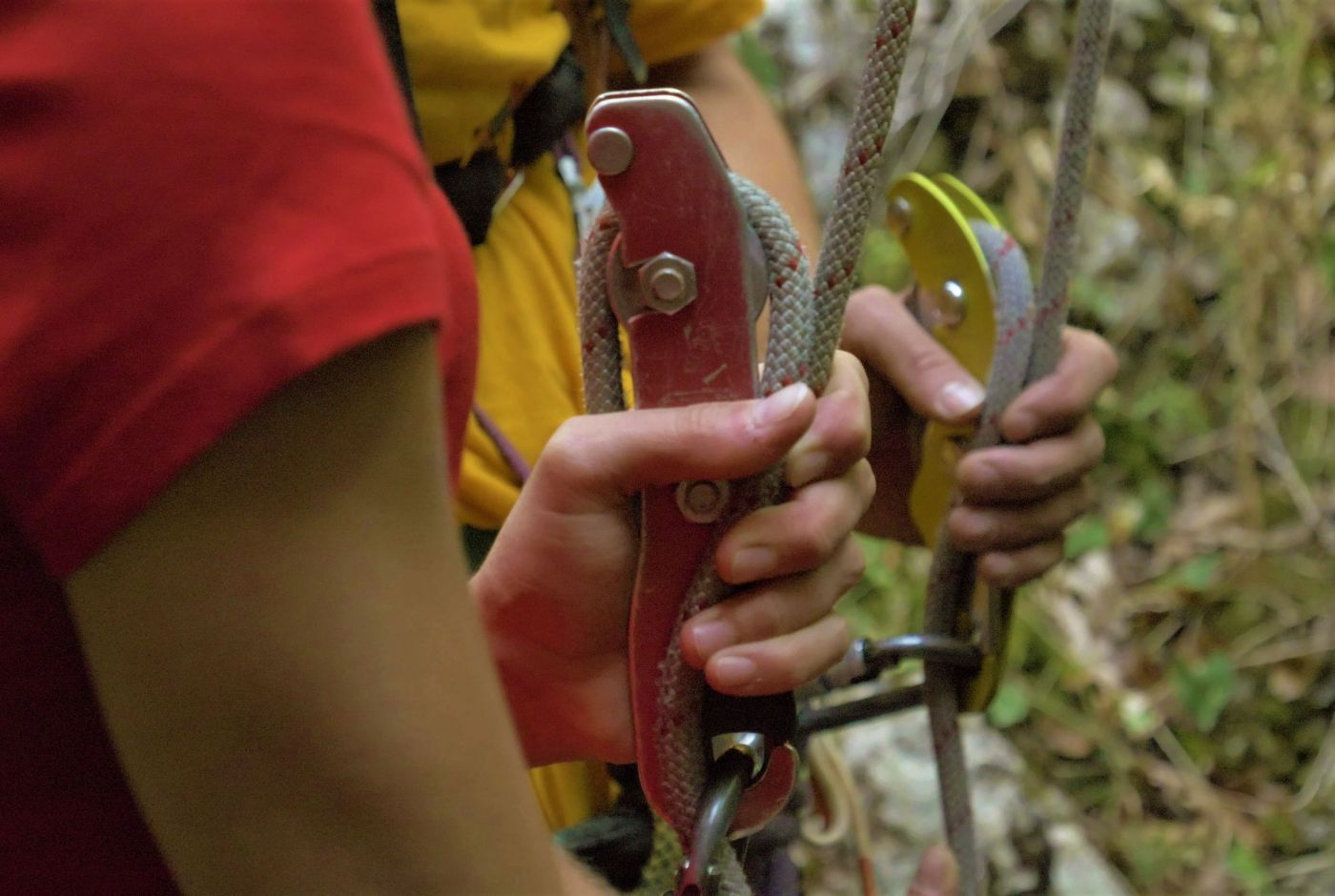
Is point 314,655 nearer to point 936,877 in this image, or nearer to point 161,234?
point 161,234

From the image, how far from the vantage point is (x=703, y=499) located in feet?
1.69

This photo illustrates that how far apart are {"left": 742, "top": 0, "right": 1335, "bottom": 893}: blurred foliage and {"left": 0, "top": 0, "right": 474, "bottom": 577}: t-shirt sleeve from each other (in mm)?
1629

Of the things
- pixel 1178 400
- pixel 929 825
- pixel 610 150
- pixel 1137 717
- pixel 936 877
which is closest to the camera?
pixel 610 150

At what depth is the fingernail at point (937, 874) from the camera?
71 centimetres

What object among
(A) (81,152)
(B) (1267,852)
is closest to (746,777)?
(A) (81,152)

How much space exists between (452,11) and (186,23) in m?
0.49

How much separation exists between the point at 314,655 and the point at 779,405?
25cm

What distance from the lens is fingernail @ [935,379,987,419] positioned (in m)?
0.84

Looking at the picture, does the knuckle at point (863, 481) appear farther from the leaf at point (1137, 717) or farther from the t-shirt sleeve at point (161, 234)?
the leaf at point (1137, 717)

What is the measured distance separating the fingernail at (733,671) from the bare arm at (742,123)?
51cm

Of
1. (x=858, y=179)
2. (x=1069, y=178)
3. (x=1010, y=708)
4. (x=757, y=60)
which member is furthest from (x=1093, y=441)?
(x=757, y=60)

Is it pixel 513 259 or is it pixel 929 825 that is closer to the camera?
pixel 513 259

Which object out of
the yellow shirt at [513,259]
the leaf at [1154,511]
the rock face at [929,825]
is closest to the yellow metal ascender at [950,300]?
the yellow shirt at [513,259]

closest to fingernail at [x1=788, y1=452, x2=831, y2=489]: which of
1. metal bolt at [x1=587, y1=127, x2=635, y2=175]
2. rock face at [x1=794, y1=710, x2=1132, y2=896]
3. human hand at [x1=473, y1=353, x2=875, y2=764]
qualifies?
human hand at [x1=473, y1=353, x2=875, y2=764]
